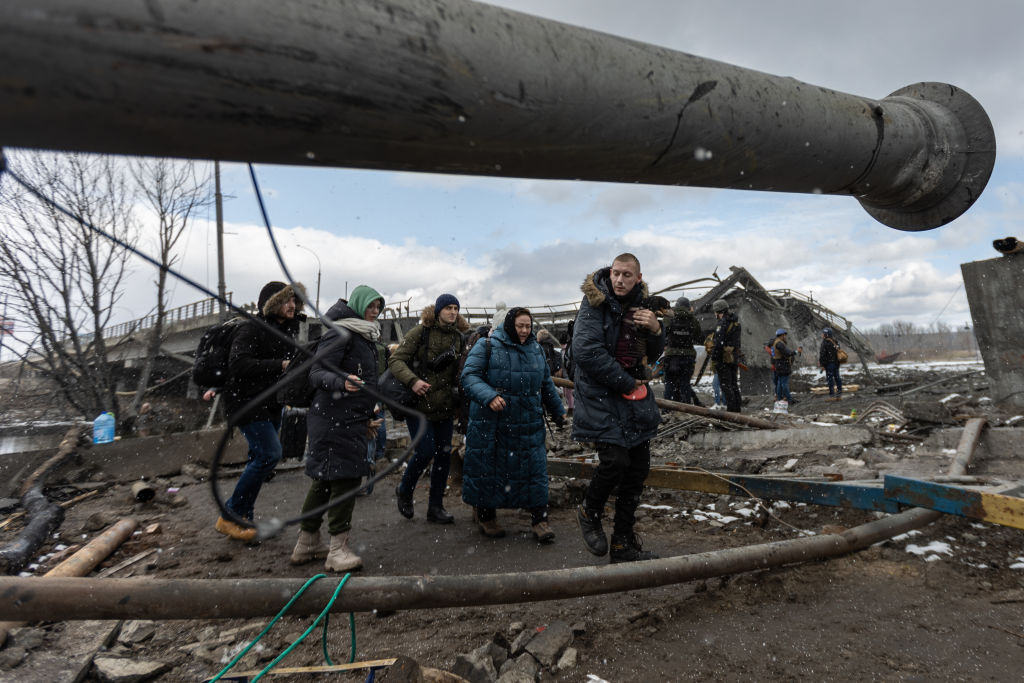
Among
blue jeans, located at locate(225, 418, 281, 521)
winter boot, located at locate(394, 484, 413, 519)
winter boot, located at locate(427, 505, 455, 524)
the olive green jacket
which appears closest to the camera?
blue jeans, located at locate(225, 418, 281, 521)

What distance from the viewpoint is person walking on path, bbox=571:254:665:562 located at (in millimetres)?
3279

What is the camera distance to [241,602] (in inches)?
78.1

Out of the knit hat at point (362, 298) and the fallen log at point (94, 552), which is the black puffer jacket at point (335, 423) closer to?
the knit hat at point (362, 298)

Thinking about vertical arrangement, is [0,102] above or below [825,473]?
above

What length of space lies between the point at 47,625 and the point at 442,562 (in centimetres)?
219

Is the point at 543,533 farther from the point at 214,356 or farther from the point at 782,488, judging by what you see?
the point at 214,356

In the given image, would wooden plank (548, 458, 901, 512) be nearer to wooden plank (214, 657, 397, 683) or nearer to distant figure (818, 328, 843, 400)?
wooden plank (214, 657, 397, 683)

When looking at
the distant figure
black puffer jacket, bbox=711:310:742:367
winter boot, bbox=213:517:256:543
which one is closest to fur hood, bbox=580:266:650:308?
winter boot, bbox=213:517:256:543

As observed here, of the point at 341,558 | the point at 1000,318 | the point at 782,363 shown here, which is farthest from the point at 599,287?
the point at 782,363

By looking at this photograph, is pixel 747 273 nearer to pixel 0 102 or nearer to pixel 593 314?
pixel 593 314

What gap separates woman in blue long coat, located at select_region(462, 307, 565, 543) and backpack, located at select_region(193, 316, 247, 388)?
1.75 m

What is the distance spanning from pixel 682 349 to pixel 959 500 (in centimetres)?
626

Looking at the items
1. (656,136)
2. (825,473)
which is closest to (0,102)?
(656,136)

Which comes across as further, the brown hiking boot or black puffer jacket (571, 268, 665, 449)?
the brown hiking boot
